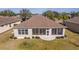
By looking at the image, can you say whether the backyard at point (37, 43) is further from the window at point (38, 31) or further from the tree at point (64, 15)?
the tree at point (64, 15)

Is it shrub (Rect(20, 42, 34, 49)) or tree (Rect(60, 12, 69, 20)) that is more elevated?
tree (Rect(60, 12, 69, 20))

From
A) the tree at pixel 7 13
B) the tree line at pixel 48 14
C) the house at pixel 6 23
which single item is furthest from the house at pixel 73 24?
the tree at pixel 7 13

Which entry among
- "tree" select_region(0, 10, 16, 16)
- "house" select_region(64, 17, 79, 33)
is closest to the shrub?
"tree" select_region(0, 10, 16, 16)

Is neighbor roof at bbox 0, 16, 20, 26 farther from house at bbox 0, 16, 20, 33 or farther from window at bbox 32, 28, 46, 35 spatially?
window at bbox 32, 28, 46, 35

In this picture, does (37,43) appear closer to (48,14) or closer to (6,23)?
(48,14)

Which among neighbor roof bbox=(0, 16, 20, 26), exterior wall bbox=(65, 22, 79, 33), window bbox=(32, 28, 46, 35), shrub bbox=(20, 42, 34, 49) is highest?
neighbor roof bbox=(0, 16, 20, 26)

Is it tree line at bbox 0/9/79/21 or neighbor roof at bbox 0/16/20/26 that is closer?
tree line at bbox 0/9/79/21

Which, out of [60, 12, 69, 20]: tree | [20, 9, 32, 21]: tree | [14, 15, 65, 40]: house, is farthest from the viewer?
[14, 15, 65, 40]: house
